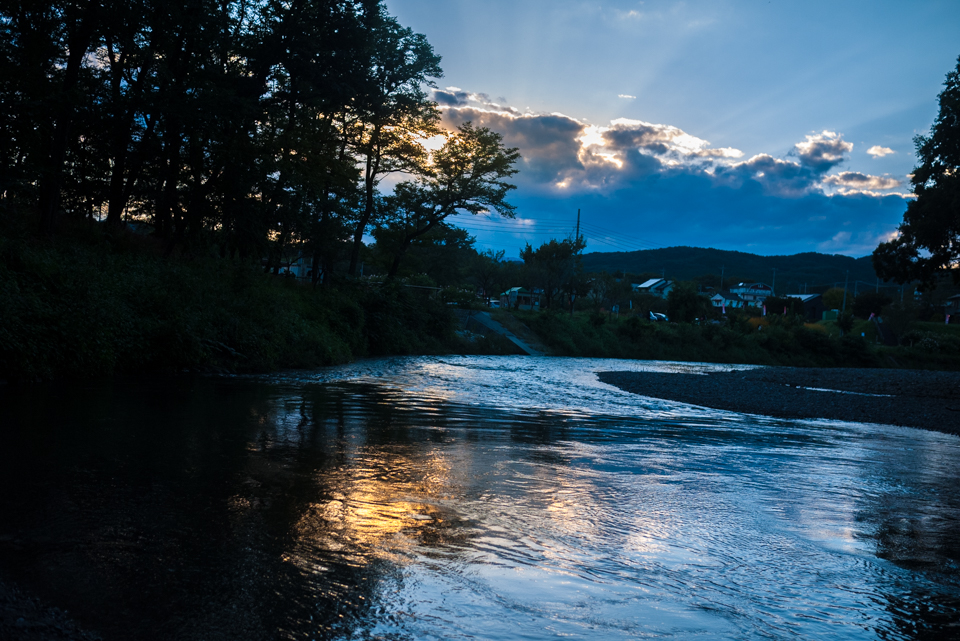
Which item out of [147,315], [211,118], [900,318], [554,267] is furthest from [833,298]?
[147,315]

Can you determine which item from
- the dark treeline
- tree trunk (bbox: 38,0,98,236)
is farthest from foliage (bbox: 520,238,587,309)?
tree trunk (bbox: 38,0,98,236)

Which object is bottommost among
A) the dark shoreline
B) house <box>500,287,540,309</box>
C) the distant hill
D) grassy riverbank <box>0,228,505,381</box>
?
the dark shoreline

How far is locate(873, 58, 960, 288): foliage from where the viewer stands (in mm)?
22047

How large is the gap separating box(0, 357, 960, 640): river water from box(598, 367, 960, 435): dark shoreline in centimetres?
547

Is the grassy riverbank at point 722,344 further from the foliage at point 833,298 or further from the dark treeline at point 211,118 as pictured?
the foliage at point 833,298

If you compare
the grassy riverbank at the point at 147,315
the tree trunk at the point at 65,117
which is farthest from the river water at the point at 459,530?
the tree trunk at the point at 65,117

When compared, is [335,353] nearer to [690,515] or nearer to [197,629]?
[690,515]

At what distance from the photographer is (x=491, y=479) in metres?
7.19

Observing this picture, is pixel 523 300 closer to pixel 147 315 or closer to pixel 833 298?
pixel 833 298

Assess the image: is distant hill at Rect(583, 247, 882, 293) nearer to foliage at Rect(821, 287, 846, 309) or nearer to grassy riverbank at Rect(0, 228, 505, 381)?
foliage at Rect(821, 287, 846, 309)

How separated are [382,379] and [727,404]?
949cm

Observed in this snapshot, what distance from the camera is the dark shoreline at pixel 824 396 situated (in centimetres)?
1609

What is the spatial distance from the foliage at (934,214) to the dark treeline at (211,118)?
21.5 m

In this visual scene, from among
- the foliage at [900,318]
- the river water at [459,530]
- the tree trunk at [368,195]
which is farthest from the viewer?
the foliage at [900,318]
